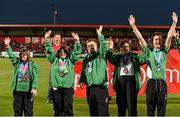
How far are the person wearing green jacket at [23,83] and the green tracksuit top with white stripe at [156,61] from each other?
8.30 feet

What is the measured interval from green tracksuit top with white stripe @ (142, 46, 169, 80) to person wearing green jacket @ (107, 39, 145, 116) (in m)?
0.19

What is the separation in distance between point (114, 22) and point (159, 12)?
694 cm

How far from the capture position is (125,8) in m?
70.2

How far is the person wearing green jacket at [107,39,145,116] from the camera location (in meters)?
9.79

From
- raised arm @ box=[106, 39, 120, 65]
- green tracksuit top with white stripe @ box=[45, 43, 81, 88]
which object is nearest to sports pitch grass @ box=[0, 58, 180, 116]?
green tracksuit top with white stripe @ box=[45, 43, 81, 88]

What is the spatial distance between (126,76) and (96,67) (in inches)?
27.4

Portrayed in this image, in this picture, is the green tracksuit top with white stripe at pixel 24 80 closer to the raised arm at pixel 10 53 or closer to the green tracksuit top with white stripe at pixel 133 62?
the raised arm at pixel 10 53

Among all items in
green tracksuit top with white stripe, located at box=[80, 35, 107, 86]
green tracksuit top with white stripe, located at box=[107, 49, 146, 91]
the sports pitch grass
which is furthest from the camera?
the sports pitch grass

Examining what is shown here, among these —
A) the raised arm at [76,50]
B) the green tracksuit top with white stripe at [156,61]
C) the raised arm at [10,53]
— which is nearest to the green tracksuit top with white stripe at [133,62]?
the green tracksuit top with white stripe at [156,61]

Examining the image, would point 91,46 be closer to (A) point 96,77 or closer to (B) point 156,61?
(A) point 96,77

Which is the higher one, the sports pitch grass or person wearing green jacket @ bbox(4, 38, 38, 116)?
person wearing green jacket @ bbox(4, 38, 38, 116)

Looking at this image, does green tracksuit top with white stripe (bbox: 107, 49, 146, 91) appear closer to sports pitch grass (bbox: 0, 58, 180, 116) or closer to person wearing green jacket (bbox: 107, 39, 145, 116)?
person wearing green jacket (bbox: 107, 39, 145, 116)

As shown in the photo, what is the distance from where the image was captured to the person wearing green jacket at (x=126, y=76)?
979 centimetres

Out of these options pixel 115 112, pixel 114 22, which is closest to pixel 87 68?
pixel 115 112
